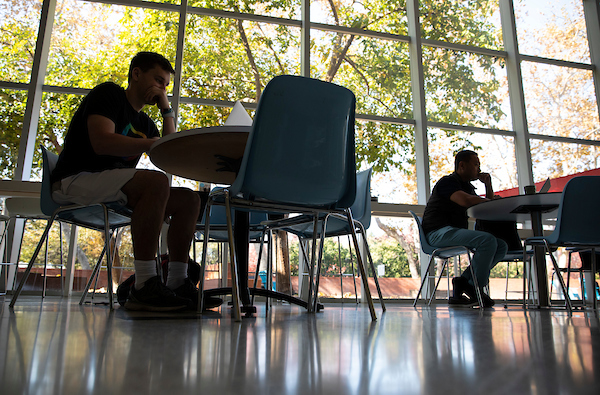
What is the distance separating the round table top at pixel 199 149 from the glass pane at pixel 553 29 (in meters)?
6.27

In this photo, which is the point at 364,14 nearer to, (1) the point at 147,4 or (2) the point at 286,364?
(1) the point at 147,4

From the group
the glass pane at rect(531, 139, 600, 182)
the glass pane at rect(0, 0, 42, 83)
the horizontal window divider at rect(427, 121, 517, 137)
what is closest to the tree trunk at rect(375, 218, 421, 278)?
the horizontal window divider at rect(427, 121, 517, 137)

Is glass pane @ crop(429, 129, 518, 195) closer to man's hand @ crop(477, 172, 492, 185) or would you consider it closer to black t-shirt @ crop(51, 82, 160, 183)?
man's hand @ crop(477, 172, 492, 185)

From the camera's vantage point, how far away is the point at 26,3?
203 inches

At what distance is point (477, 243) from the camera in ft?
9.80

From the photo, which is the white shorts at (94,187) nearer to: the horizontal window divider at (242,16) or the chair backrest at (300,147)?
the chair backrest at (300,147)

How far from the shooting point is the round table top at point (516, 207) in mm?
2932

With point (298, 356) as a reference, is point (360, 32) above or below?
above

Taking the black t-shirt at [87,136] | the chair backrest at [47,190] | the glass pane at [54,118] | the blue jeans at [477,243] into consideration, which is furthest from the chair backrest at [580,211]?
the glass pane at [54,118]

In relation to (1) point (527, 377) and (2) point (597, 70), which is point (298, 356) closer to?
(1) point (527, 377)

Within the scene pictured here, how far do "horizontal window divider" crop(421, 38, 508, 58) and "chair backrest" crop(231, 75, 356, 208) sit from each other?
5.20m

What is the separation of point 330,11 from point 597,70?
4.33 meters

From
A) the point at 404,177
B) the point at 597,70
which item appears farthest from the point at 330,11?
the point at 597,70

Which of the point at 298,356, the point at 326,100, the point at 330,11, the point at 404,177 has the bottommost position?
the point at 298,356
